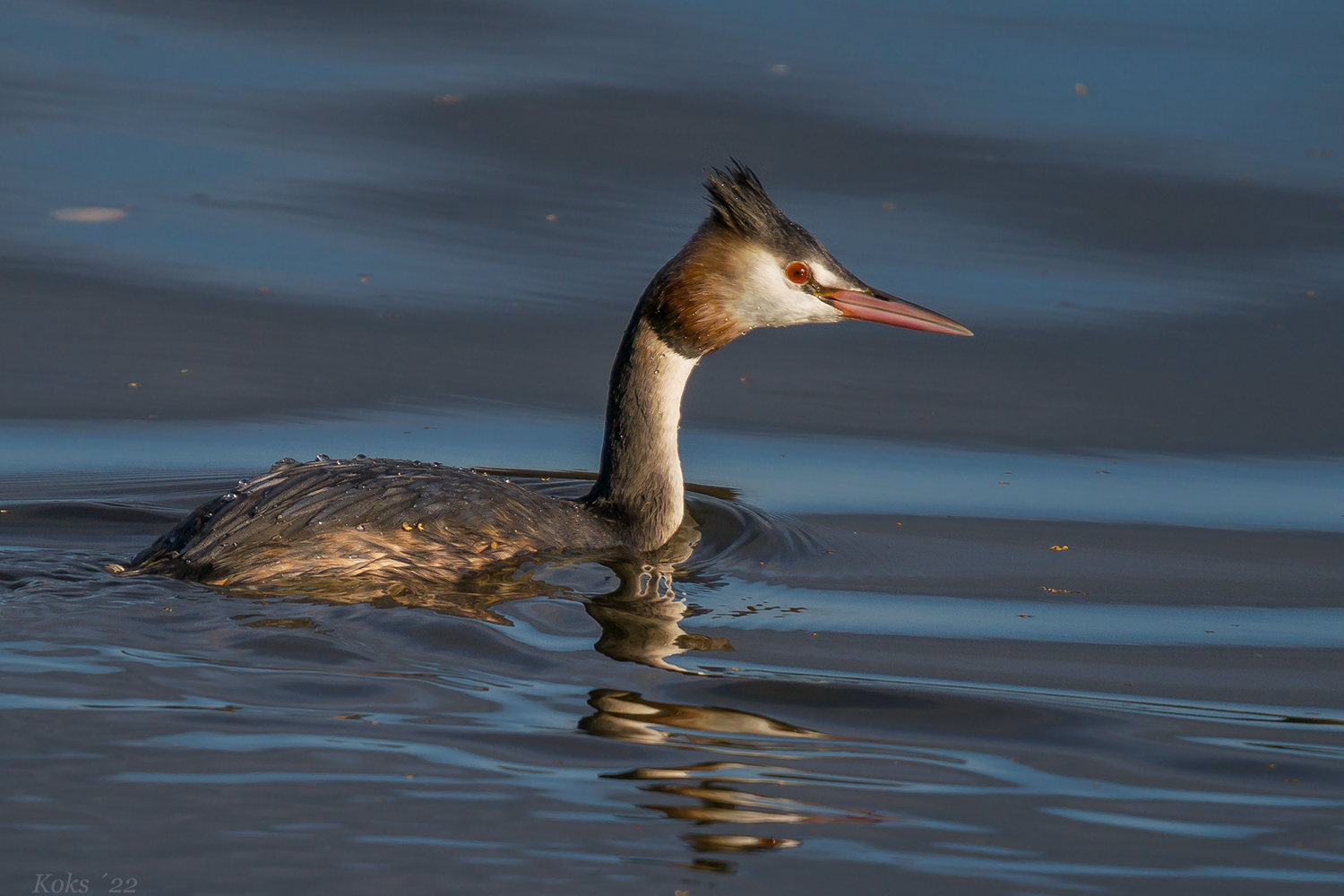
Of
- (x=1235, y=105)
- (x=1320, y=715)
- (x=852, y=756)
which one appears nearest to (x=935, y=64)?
(x=1235, y=105)

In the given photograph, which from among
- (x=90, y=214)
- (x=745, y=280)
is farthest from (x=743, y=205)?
(x=90, y=214)

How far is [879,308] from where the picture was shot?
264 inches

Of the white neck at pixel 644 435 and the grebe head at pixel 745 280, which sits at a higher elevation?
the grebe head at pixel 745 280

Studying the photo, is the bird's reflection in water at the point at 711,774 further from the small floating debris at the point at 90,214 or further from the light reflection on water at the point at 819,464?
the small floating debris at the point at 90,214

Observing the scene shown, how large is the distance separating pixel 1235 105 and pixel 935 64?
2.00 meters

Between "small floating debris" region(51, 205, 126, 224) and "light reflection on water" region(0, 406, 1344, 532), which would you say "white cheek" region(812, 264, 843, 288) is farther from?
"small floating debris" region(51, 205, 126, 224)

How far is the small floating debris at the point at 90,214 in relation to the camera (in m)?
9.62

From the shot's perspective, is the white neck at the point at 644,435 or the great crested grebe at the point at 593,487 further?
the white neck at the point at 644,435

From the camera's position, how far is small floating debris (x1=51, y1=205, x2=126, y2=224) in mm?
9625

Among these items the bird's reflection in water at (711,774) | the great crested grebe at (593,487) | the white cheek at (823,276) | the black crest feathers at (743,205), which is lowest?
the bird's reflection in water at (711,774)

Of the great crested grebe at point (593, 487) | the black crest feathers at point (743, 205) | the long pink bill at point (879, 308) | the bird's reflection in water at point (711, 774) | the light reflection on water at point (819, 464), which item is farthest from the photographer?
the light reflection on water at point (819, 464)

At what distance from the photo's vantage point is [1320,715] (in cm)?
498

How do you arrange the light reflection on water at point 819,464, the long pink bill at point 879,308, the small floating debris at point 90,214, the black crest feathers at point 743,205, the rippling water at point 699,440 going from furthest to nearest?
the small floating debris at point 90,214
the light reflection on water at point 819,464
the long pink bill at point 879,308
the black crest feathers at point 743,205
the rippling water at point 699,440

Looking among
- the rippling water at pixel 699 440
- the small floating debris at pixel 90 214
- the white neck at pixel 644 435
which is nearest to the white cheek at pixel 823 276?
the white neck at pixel 644 435
